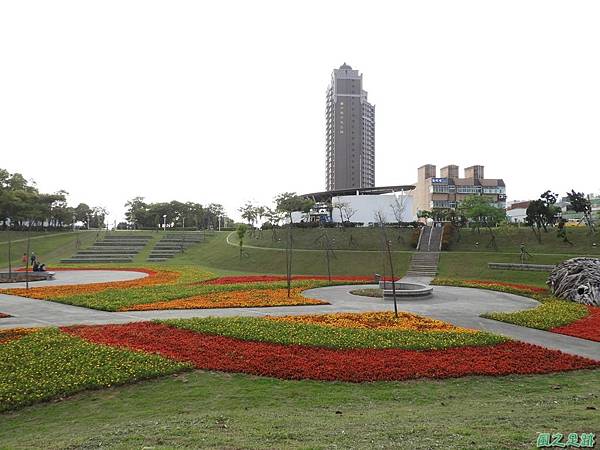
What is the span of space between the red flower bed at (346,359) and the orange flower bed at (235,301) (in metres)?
6.34

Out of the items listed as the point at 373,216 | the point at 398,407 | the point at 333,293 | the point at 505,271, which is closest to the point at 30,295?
the point at 333,293

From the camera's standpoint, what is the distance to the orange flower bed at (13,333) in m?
12.8

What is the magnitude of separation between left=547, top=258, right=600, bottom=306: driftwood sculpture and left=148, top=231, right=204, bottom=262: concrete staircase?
141 feet

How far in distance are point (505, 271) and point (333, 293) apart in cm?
1687

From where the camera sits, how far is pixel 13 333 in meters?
13.4

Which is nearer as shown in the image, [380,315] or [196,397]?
[196,397]

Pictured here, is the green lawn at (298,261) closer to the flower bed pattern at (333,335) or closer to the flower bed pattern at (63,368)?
the flower bed pattern at (333,335)

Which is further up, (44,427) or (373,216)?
(373,216)

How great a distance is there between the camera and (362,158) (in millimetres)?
144125

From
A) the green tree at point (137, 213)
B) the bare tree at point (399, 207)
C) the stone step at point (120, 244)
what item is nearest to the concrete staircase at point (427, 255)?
the bare tree at point (399, 207)

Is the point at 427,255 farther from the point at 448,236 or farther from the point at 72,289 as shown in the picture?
the point at 72,289

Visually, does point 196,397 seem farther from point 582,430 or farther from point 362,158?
point 362,158

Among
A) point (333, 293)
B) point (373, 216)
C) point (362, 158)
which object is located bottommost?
point (333, 293)

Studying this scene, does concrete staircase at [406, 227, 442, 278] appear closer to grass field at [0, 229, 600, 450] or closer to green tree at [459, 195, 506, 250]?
green tree at [459, 195, 506, 250]
